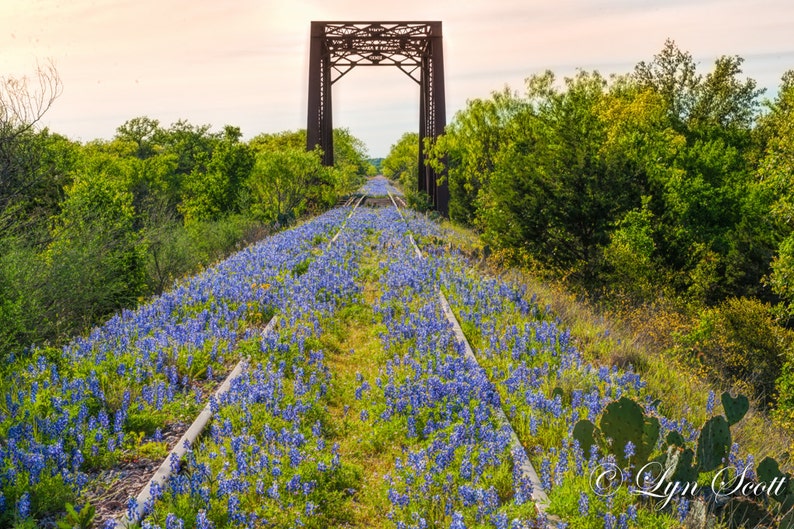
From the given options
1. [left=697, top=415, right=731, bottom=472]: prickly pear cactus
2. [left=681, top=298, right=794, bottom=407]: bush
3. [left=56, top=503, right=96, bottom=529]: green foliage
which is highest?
[left=697, top=415, right=731, bottom=472]: prickly pear cactus

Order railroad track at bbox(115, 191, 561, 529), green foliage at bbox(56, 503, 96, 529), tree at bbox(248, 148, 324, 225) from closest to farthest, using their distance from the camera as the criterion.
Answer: green foliage at bbox(56, 503, 96, 529) < railroad track at bbox(115, 191, 561, 529) < tree at bbox(248, 148, 324, 225)

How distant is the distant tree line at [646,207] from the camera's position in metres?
19.0

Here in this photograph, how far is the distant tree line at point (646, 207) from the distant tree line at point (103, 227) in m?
9.11

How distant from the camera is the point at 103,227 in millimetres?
13703

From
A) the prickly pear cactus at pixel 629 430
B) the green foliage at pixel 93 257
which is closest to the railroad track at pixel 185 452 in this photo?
the prickly pear cactus at pixel 629 430

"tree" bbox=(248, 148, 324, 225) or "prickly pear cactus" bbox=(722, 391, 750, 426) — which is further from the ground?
"tree" bbox=(248, 148, 324, 225)

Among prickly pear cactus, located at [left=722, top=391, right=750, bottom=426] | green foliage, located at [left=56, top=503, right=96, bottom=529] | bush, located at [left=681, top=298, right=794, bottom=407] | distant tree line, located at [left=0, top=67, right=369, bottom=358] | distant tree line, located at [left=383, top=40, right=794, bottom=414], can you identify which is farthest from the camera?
bush, located at [left=681, top=298, right=794, bottom=407]

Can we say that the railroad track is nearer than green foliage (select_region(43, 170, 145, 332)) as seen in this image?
Yes

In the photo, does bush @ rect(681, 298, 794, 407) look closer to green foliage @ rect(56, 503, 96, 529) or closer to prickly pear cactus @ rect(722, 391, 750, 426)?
prickly pear cactus @ rect(722, 391, 750, 426)

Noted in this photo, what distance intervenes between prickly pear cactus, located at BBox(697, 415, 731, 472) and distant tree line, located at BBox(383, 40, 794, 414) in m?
10.9

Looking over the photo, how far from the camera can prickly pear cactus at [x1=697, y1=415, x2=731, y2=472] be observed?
181 inches

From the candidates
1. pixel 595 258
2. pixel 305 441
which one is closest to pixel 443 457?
pixel 305 441
